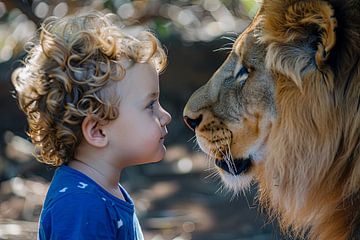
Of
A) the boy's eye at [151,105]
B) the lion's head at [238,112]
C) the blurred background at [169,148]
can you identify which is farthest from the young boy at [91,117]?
the blurred background at [169,148]

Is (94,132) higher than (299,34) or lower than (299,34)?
lower

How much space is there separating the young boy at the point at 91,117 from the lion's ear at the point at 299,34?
0.36 metres

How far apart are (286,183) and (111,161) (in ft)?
1.86

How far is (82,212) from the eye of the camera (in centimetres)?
246

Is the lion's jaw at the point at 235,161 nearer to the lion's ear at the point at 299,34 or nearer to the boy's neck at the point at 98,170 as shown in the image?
the lion's ear at the point at 299,34

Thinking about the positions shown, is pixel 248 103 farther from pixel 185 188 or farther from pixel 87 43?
pixel 185 188

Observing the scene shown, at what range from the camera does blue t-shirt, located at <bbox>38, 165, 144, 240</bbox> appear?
8.00 feet

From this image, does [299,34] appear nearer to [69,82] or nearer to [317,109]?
[317,109]

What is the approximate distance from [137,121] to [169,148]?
3857mm

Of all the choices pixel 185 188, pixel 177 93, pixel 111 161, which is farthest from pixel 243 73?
pixel 177 93

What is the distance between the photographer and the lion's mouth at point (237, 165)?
296 centimetres

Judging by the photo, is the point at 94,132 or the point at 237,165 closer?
the point at 94,132

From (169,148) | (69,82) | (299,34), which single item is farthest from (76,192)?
(169,148)

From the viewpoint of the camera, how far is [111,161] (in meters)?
2.67
